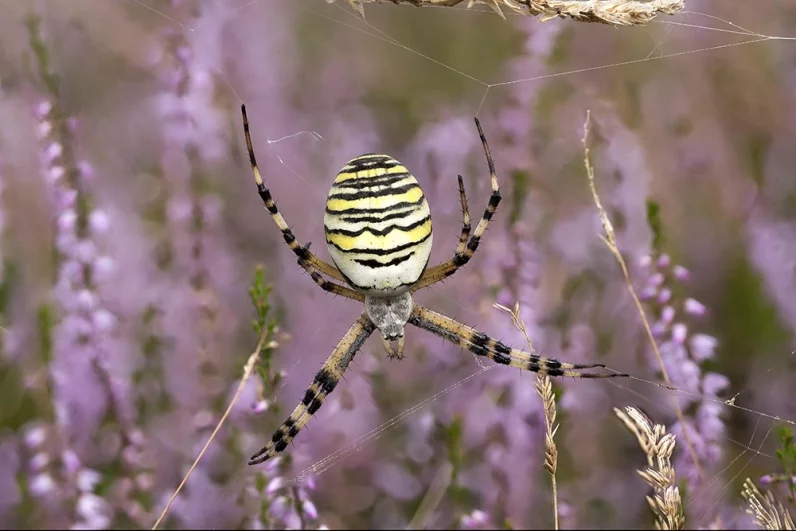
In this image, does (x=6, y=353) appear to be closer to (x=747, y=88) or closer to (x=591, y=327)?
(x=591, y=327)

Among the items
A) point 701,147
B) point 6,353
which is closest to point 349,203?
point 6,353

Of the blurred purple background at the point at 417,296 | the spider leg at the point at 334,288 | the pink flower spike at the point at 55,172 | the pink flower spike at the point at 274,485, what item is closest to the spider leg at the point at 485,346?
the blurred purple background at the point at 417,296

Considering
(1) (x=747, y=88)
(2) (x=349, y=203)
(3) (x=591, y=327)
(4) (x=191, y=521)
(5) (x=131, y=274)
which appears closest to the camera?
(2) (x=349, y=203)

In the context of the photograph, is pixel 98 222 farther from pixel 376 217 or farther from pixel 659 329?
pixel 659 329

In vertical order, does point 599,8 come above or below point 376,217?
above

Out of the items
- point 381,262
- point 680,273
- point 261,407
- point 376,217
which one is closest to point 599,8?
point 376,217

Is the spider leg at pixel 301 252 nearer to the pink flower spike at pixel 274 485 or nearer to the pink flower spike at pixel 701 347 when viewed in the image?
the pink flower spike at pixel 274 485

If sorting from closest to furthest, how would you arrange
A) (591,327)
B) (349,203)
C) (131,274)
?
(349,203) < (591,327) < (131,274)
